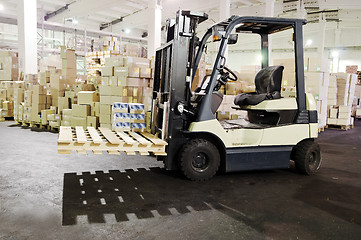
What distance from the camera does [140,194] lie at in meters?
3.65

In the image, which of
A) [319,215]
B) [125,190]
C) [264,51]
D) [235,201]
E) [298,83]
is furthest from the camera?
[264,51]

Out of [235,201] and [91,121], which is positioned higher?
[91,121]

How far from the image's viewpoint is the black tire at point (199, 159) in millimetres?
4027

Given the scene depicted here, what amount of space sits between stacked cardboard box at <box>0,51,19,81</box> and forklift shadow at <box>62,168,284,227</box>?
376 inches

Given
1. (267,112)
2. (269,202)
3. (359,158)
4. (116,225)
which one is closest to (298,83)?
(267,112)

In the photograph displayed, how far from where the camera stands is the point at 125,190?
3.77 meters

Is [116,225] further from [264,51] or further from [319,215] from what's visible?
[264,51]

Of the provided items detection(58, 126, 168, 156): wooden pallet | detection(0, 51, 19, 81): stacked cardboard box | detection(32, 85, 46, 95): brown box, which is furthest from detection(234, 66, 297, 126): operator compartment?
detection(0, 51, 19, 81): stacked cardboard box

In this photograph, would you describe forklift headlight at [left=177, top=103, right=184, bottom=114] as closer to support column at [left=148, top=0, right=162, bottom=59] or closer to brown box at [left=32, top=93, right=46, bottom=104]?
brown box at [left=32, top=93, right=46, bottom=104]

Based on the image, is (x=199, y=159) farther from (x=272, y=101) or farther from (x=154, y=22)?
(x=154, y=22)

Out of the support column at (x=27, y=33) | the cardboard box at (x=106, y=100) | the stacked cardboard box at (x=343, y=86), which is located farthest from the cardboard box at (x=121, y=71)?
the stacked cardboard box at (x=343, y=86)

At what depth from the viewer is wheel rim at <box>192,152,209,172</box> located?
4.14 meters

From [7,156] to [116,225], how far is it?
141 inches

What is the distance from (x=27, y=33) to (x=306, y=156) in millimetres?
9617
